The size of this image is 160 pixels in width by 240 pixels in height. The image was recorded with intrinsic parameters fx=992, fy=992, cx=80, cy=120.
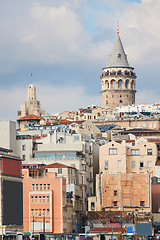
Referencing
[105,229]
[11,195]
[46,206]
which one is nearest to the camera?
[11,195]

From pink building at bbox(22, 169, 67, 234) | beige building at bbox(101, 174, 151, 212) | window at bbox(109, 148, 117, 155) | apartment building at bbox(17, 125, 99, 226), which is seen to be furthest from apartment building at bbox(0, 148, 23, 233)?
window at bbox(109, 148, 117, 155)

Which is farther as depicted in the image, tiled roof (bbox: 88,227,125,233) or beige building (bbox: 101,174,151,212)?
beige building (bbox: 101,174,151,212)

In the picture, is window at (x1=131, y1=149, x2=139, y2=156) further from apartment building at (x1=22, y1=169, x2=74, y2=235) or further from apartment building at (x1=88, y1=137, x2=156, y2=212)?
apartment building at (x1=22, y1=169, x2=74, y2=235)

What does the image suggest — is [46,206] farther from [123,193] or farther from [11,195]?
[123,193]

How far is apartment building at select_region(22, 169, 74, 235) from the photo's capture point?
139250mm

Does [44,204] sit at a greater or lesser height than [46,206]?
greater

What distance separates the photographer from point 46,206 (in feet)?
462

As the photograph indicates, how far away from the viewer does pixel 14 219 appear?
133250 millimetres

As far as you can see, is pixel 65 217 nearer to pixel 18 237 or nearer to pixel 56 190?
pixel 56 190

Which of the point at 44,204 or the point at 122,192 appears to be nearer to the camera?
the point at 44,204

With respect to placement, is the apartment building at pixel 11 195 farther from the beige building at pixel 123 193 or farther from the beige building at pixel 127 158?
the beige building at pixel 127 158

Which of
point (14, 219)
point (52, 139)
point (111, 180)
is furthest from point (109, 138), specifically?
point (14, 219)

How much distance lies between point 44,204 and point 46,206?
42cm

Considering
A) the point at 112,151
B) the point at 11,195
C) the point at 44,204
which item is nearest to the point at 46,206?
the point at 44,204
